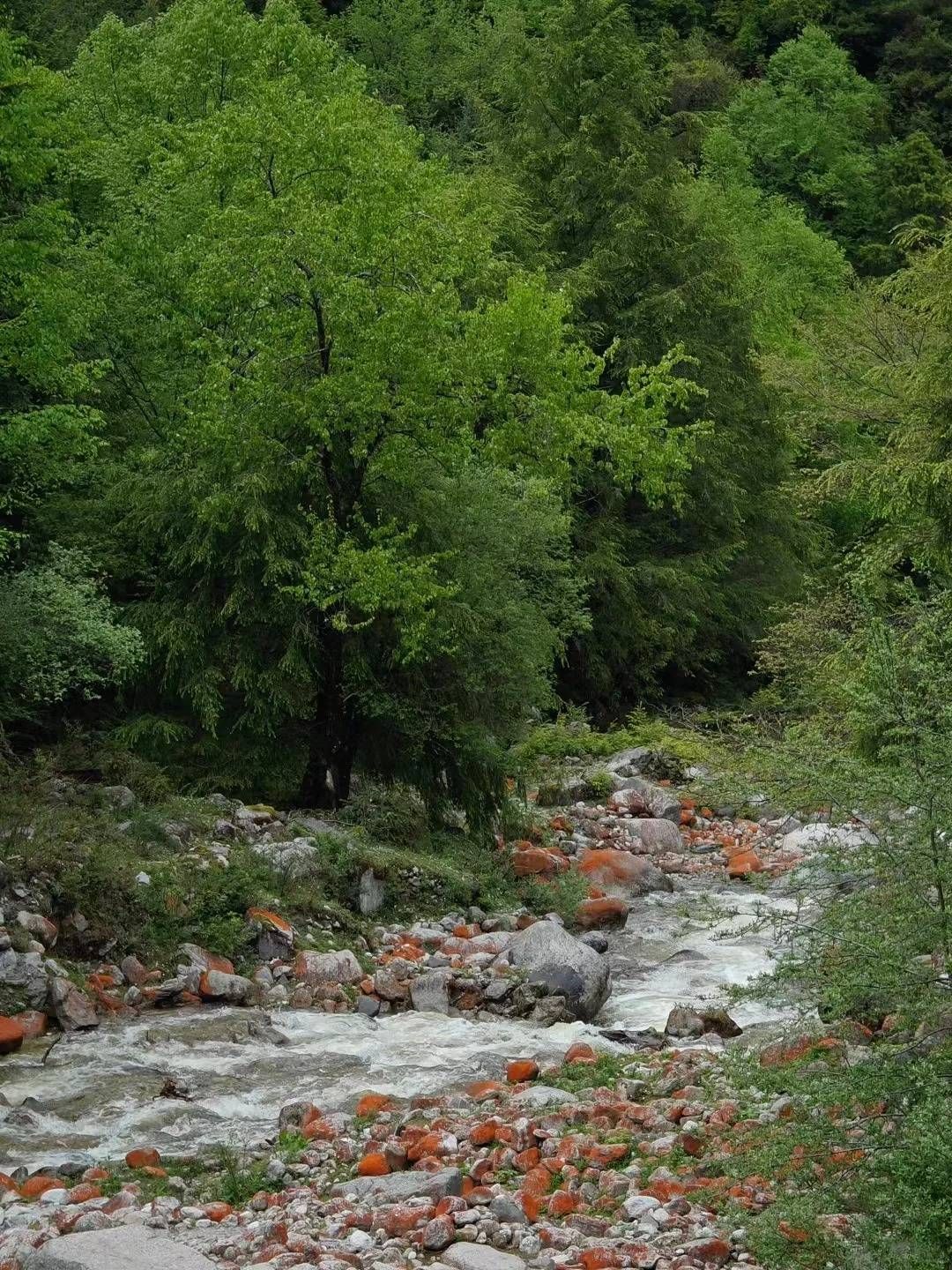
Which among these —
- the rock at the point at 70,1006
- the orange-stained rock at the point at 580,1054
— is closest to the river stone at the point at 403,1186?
the orange-stained rock at the point at 580,1054

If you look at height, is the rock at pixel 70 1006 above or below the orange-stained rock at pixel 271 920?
below

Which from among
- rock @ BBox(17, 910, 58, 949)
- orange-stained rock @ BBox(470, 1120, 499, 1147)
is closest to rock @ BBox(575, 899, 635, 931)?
rock @ BBox(17, 910, 58, 949)

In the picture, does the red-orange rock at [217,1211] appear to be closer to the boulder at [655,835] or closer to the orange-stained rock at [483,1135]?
the orange-stained rock at [483,1135]

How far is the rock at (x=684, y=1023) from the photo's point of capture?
9.82 meters

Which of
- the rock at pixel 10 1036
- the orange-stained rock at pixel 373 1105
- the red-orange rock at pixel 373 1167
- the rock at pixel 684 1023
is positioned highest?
the rock at pixel 684 1023

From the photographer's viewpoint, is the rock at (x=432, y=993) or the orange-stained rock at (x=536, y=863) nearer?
the rock at (x=432, y=993)

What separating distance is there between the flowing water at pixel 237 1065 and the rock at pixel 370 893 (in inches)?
83.0

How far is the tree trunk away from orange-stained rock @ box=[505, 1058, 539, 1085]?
609 cm

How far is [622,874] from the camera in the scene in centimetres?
1495

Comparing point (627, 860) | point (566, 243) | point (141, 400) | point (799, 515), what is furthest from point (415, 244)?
point (799, 515)

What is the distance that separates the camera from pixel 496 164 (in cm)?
2678

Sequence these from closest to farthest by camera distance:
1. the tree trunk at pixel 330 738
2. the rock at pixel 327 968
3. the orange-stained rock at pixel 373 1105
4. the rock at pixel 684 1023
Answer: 1. the orange-stained rock at pixel 373 1105
2. the rock at pixel 684 1023
3. the rock at pixel 327 968
4. the tree trunk at pixel 330 738

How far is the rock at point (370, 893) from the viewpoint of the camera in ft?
41.0

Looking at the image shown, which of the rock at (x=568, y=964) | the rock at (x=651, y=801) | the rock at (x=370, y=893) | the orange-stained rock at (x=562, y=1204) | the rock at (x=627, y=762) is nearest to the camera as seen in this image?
the orange-stained rock at (x=562, y=1204)
